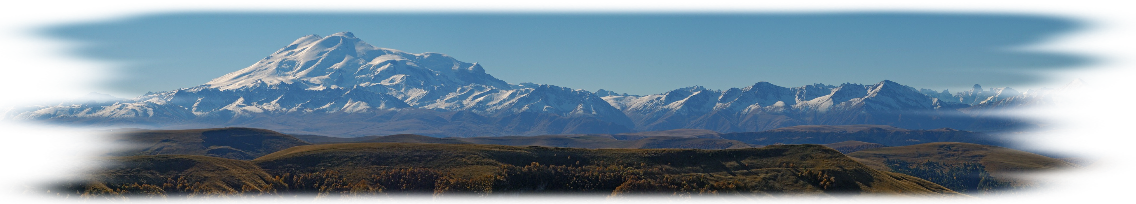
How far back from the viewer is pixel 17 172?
12.0m

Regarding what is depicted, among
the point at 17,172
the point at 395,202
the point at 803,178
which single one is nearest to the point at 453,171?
the point at 395,202

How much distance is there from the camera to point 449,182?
575 ft

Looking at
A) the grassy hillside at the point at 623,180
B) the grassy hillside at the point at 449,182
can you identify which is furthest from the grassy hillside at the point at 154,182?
the grassy hillside at the point at 623,180

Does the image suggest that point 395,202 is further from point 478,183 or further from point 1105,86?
point 1105,86

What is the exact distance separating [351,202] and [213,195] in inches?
1142

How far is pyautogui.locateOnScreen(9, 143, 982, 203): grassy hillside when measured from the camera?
493 feet

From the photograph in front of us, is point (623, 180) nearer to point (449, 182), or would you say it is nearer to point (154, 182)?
point (449, 182)

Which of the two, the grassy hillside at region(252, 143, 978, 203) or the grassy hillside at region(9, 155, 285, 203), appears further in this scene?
the grassy hillside at region(252, 143, 978, 203)

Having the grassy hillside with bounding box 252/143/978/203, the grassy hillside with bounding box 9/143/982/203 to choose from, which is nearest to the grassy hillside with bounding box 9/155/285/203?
the grassy hillside with bounding box 9/143/982/203

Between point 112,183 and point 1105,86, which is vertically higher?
point 1105,86

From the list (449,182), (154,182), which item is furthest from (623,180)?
(154,182)

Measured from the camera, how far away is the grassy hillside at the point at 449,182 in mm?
150125

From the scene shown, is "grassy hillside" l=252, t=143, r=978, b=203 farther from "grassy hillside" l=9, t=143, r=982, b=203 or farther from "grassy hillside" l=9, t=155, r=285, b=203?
"grassy hillside" l=9, t=155, r=285, b=203

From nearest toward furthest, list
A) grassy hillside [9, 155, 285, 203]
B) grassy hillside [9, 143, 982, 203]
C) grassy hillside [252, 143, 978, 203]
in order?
1. grassy hillside [9, 155, 285, 203]
2. grassy hillside [9, 143, 982, 203]
3. grassy hillside [252, 143, 978, 203]
